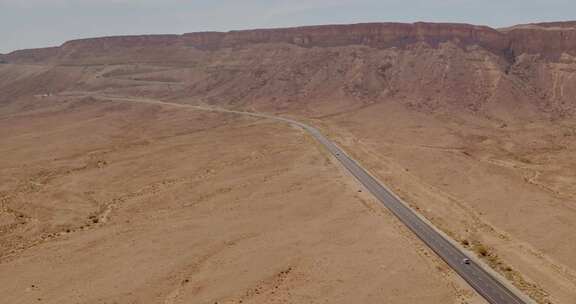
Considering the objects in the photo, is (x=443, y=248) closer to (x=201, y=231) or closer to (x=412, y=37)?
(x=201, y=231)

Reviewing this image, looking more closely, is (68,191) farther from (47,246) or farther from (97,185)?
(47,246)

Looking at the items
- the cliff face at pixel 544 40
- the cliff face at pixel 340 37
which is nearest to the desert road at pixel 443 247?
the cliff face at pixel 544 40

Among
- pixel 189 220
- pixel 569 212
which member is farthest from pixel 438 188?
pixel 189 220

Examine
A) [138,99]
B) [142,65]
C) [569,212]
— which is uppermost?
[142,65]

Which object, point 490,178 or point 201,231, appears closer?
point 201,231

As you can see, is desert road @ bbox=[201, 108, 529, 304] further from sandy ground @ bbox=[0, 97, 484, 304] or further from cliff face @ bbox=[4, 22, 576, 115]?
cliff face @ bbox=[4, 22, 576, 115]

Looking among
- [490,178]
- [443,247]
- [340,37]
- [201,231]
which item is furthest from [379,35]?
[443,247]
